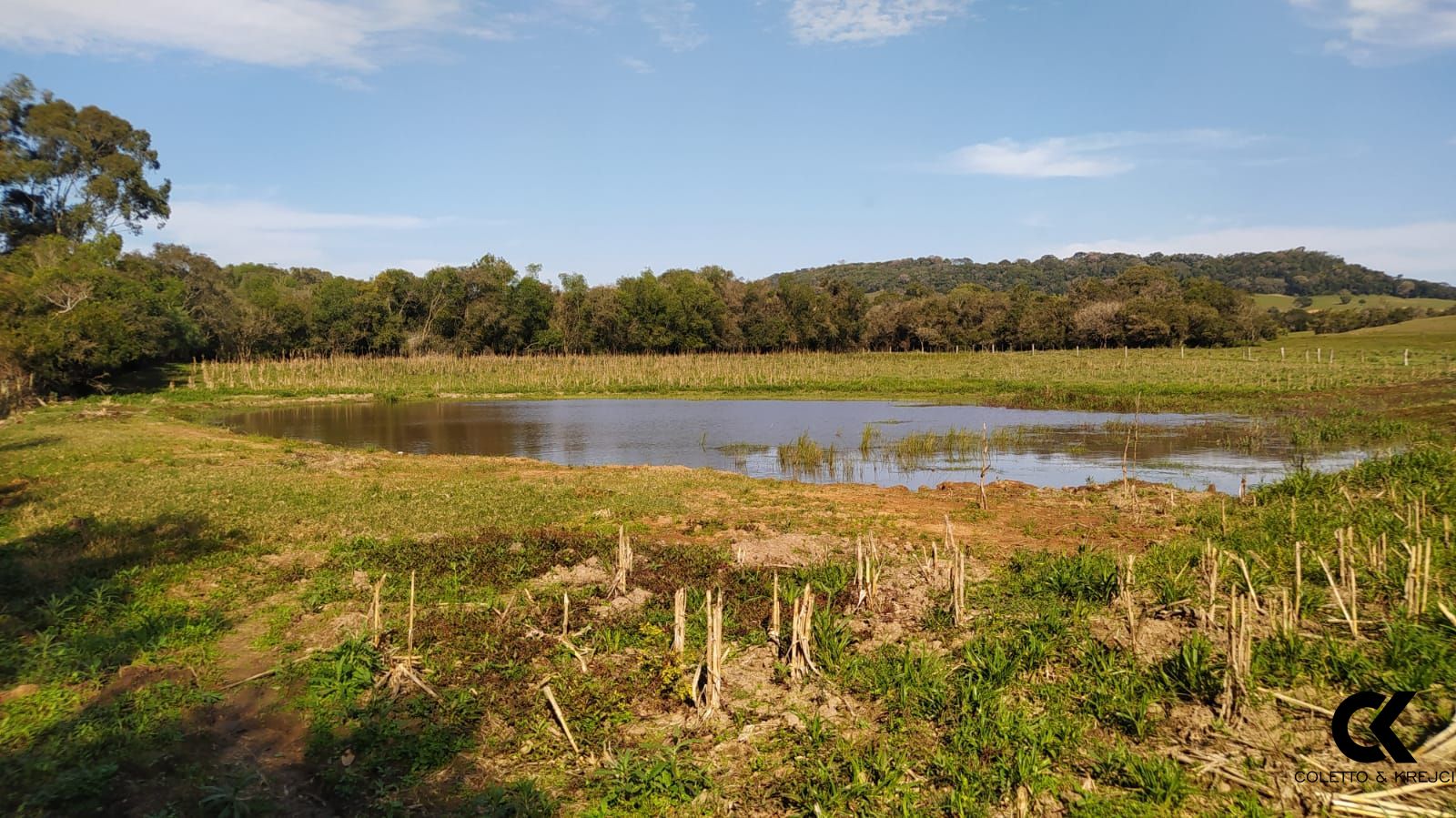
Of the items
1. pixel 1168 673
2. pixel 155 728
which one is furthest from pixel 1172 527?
pixel 155 728

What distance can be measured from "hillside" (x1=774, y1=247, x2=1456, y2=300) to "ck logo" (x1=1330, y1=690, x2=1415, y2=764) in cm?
12079

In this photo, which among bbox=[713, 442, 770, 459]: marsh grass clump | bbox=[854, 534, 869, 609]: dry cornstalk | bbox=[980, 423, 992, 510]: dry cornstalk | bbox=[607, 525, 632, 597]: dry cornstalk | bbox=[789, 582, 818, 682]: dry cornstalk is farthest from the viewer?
bbox=[713, 442, 770, 459]: marsh grass clump

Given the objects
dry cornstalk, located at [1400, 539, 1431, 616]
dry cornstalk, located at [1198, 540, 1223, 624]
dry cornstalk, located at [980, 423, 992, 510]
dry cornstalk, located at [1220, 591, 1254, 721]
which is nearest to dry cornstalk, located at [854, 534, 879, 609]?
dry cornstalk, located at [1198, 540, 1223, 624]

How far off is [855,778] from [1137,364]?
175 ft

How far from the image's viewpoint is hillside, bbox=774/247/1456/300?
472 ft

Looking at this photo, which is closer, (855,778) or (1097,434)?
(855,778)

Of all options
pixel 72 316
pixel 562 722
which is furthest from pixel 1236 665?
pixel 72 316

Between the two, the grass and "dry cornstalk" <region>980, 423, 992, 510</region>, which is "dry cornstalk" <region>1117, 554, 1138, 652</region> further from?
the grass

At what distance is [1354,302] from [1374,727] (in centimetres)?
15034

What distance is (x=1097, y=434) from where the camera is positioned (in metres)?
25.7

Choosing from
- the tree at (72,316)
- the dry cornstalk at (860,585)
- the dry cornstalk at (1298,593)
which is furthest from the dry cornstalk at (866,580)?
the tree at (72,316)

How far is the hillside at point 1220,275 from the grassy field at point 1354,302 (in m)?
9.40

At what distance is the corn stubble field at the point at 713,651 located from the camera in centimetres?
508

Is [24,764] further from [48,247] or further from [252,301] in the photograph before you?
[252,301]
